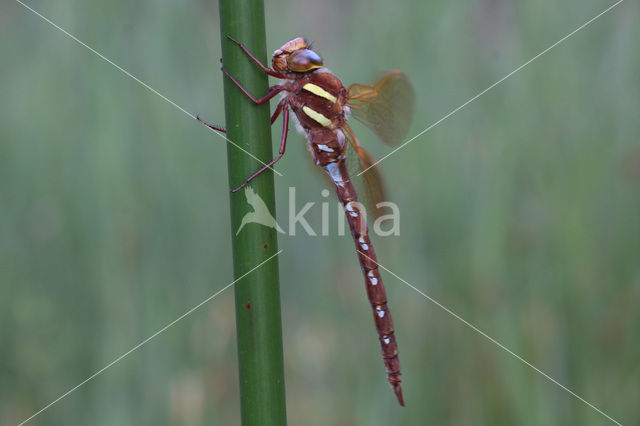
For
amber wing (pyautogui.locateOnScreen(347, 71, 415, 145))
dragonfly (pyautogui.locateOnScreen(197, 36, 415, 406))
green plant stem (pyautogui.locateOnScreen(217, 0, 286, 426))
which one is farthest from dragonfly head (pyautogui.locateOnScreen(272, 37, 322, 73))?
green plant stem (pyautogui.locateOnScreen(217, 0, 286, 426))

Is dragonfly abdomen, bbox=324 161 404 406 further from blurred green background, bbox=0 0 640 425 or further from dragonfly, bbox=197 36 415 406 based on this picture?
blurred green background, bbox=0 0 640 425

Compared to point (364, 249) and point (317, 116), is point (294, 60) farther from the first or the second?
point (364, 249)

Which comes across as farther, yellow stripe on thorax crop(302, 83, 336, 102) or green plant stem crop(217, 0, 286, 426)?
yellow stripe on thorax crop(302, 83, 336, 102)

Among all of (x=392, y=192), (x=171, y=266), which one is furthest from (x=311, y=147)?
(x=171, y=266)

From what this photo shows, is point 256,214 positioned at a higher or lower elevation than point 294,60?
lower

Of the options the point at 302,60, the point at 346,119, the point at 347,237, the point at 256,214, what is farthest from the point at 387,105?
the point at 256,214

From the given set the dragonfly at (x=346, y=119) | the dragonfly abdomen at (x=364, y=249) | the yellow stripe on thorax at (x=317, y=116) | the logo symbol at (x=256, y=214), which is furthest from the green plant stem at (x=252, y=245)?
the dragonfly abdomen at (x=364, y=249)

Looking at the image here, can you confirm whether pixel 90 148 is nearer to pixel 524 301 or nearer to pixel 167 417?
pixel 167 417
